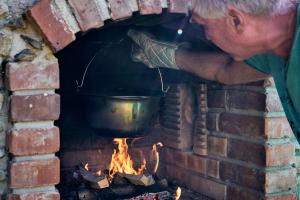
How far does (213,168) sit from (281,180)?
0.41m

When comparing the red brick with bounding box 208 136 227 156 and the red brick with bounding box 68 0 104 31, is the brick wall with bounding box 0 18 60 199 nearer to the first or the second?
the red brick with bounding box 68 0 104 31

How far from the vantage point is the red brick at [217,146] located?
243 cm

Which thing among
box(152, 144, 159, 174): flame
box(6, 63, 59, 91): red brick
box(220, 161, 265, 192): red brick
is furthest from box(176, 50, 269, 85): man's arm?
box(152, 144, 159, 174): flame

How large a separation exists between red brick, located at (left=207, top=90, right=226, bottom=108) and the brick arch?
76cm

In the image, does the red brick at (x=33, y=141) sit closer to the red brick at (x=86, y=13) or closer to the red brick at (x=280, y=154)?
the red brick at (x=86, y=13)

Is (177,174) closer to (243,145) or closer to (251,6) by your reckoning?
(243,145)

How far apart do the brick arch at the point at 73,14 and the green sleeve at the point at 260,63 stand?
449 mm

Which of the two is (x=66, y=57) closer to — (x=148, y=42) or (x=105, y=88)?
(x=105, y=88)

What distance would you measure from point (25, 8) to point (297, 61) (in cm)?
100

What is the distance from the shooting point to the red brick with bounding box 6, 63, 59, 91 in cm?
164

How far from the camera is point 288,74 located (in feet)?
5.15

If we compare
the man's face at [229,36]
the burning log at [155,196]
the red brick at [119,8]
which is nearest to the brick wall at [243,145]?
the burning log at [155,196]

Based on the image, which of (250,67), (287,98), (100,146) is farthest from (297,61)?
(100,146)

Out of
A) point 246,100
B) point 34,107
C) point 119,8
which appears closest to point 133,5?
point 119,8
